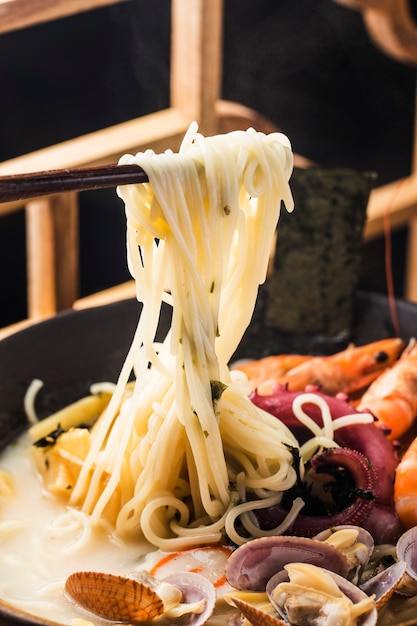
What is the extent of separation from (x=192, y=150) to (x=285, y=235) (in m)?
1.26

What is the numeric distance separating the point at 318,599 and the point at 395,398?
1089 millimetres

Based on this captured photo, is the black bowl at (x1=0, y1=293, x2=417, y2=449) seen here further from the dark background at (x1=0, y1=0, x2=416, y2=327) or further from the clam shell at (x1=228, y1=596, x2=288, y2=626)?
the dark background at (x1=0, y1=0, x2=416, y2=327)

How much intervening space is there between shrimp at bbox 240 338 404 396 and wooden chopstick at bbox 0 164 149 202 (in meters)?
1.24

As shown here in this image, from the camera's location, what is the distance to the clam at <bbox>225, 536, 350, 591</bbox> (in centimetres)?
252

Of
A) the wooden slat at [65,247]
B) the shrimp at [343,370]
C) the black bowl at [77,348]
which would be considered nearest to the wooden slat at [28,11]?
the wooden slat at [65,247]

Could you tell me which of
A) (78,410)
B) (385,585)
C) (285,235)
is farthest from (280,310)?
(385,585)

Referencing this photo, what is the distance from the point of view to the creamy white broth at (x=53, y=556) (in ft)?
8.45

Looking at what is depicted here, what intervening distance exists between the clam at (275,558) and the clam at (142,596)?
87 mm

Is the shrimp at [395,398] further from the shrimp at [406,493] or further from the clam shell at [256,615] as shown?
the clam shell at [256,615]

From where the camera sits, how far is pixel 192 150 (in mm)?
2600

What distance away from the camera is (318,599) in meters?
2.40

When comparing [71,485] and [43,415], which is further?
[43,415]

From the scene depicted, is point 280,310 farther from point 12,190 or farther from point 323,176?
point 12,190

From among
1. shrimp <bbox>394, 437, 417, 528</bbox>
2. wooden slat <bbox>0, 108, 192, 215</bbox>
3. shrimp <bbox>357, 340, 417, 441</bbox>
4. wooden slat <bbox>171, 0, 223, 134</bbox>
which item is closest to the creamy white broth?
shrimp <bbox>394, 437, 417, 528</bbox>
